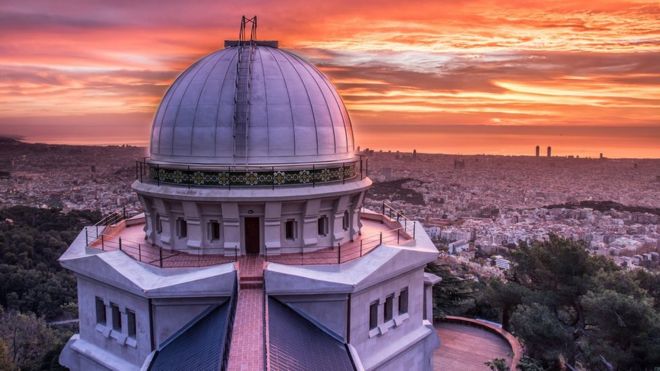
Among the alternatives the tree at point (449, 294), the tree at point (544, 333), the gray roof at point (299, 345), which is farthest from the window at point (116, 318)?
the tree at point (449, 294)

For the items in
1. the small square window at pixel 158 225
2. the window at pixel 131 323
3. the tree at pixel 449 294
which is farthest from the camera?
the tree at pixel 449 294

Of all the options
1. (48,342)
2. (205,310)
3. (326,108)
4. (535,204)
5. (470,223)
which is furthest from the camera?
(535,204)

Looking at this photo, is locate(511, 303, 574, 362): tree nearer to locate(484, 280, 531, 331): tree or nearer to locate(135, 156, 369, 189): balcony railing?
locate(484, 280, 531, 331): tree

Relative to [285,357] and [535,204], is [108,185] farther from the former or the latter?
[285,357]

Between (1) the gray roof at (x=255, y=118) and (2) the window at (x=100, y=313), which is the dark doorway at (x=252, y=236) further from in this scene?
(2) the window at (x=100, y=313)

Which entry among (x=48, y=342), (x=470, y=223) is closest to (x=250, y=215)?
(x=48, y=342)

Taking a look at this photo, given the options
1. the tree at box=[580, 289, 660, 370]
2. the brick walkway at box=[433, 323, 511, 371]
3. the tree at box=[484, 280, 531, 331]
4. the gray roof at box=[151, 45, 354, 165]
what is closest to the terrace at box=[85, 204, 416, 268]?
the gray roof at box=[151, 45, 354, 165]

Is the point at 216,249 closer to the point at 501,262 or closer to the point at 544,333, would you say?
the point at 544,333
